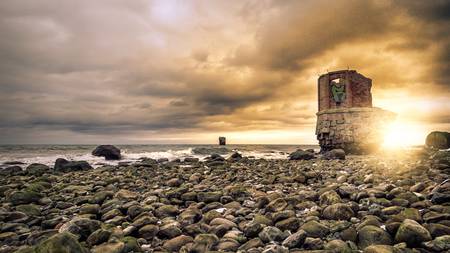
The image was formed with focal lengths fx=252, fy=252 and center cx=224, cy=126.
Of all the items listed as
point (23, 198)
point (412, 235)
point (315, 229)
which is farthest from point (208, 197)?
point (23, 198)

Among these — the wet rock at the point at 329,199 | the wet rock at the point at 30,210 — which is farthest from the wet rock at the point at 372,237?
the wet rock at the point at 30,210

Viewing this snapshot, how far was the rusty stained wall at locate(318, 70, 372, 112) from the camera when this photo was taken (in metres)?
19.7

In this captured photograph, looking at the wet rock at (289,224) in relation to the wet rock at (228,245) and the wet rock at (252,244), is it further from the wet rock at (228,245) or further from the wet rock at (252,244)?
the wet rock at (228,245)

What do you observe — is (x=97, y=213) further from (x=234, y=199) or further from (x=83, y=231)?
(x=234, y=199)

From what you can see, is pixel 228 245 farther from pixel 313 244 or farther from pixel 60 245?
pixel 60 245

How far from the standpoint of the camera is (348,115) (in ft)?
63.6

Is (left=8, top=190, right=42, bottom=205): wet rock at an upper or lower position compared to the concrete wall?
lower

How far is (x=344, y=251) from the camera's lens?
2414 mm

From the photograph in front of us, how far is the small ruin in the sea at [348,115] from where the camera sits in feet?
62.8

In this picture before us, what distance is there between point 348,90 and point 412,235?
19068 millimetres

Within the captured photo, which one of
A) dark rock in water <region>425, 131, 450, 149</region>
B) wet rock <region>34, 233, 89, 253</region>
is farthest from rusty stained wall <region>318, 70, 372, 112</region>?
wet rock <region>34, 233, 89, 253</region>

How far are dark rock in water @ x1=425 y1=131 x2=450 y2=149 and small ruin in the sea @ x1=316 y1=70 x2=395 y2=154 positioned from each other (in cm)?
997

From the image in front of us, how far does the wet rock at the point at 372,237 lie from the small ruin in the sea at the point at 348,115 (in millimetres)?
17959

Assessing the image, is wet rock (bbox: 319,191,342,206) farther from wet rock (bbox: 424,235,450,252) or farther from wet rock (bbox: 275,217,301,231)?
wet rock (bbox: 424,235,450,252)
